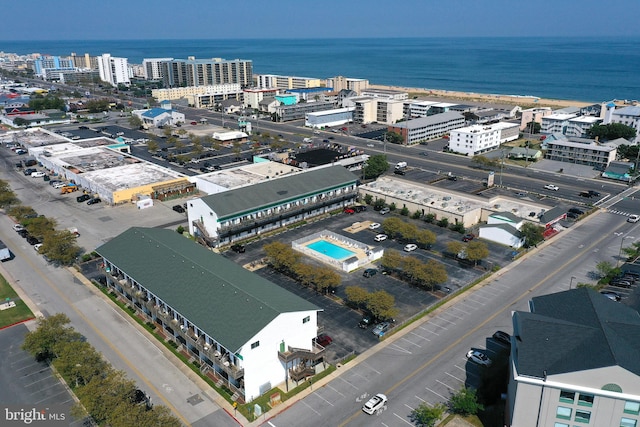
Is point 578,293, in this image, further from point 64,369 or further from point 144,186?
point 144,186

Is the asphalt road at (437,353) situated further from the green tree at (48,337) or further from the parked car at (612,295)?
the green tree at (48,337)

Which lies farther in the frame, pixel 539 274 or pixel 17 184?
pixel 17 184

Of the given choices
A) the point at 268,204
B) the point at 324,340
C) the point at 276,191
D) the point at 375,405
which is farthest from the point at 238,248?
the point at 375,405

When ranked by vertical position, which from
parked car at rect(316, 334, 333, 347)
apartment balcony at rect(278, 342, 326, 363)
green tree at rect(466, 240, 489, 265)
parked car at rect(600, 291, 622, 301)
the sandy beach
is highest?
the sandy beach

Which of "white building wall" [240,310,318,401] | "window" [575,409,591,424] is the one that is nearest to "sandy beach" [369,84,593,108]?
"white building wall" [240,310,318,401]

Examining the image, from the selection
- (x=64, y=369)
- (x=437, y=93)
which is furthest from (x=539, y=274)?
(x=437, y=93)

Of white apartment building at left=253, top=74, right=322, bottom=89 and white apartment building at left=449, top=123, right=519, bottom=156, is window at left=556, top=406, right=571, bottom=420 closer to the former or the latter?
white apartment building at left=449, top=123, right=519, bottom=156

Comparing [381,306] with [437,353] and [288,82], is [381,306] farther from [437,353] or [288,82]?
[288,82]
